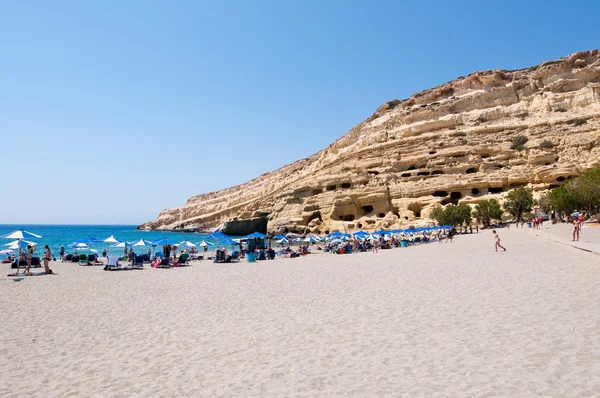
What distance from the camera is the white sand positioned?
4691mm

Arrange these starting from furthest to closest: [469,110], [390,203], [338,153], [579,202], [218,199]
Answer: [218,199] < [338,153] < [469,110] < [390,203] < [579,202]

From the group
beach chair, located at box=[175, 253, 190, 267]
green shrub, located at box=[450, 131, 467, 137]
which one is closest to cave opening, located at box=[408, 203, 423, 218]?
green shrub, located at box=[450, 131, 467, 137]

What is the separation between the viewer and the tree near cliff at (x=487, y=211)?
44003 mm

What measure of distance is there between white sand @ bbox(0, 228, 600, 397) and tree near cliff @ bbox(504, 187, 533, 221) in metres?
35.2

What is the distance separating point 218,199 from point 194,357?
90902 millimetres

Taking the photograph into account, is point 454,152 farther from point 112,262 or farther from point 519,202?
point 112,262

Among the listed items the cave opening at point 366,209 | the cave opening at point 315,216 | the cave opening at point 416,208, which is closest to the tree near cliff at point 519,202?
the cave opening at point 416,208

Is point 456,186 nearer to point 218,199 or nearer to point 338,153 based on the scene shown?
point 338,153

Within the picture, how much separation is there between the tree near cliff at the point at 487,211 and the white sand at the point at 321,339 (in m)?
34.1

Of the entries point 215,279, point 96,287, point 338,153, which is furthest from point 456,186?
point 96,287

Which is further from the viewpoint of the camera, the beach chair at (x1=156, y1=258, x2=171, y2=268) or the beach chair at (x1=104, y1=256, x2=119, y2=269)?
the beach chair at (x1=156, y1=258, x2=171, y2=268)

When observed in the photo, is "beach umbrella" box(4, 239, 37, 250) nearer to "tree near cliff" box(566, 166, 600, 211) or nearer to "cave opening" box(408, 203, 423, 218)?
"tree near cliff" box(566, 166, 600, 211)

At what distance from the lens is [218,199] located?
95.1 meters

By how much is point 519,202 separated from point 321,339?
146ft
